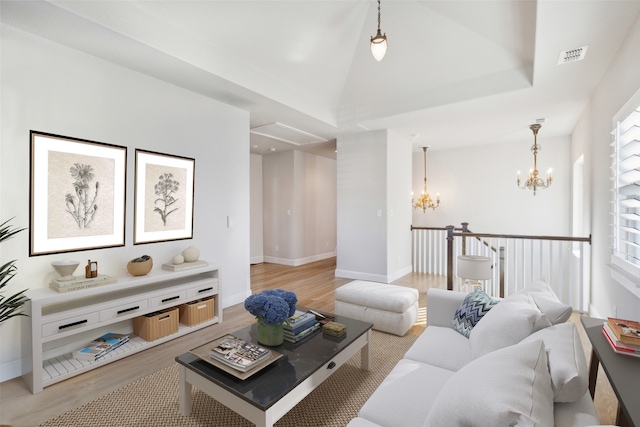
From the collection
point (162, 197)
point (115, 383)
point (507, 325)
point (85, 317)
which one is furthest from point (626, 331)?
point (162, 197)

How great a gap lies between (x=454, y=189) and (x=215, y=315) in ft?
18.0

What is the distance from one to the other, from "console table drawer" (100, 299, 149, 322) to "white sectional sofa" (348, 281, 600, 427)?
222cm

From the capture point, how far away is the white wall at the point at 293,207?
6.60 metres

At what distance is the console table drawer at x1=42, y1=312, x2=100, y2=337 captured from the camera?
2.15m

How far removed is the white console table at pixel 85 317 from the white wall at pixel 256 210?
143 inches

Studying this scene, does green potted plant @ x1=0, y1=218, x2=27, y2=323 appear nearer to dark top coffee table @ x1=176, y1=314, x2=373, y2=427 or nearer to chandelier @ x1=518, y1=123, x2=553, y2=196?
dark top coffee table @ x1=176, y1=314, x2=373, y2=427

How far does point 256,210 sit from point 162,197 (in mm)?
3797

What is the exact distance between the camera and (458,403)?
2.99ft

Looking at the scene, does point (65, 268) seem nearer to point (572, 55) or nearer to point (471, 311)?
point (471, 311)

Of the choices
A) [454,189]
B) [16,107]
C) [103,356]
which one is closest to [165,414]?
[103,356]

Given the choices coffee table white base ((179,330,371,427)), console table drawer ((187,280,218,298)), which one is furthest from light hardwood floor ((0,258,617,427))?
coffee table white base ((179,330,371,427))

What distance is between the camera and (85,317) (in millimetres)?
2330

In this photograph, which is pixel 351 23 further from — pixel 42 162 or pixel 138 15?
pixel 42 162

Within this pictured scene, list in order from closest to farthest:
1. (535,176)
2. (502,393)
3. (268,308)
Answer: (502,393) → (268,308) → (535,176)
